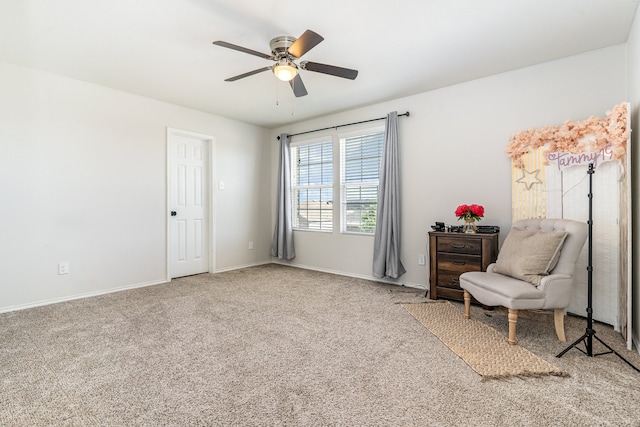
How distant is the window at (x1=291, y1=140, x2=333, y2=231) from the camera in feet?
16.3

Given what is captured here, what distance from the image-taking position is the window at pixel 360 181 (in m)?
4.44

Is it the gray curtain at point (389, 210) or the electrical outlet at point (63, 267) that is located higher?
the gray curtain at point (389, 210)

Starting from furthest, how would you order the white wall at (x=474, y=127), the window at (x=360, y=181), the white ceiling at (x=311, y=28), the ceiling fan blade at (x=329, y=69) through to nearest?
1. the window at (x=360, y=181)
2. the white wall at (x=474, y=127)
3. the ceiling fan blade at (x=329, y=69)
4. the white ceiling at (x=311, y=28)

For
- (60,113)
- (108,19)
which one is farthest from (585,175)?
(60,113)

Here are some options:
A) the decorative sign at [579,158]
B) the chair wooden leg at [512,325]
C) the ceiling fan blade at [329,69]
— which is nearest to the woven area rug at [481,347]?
the chair wooden leg at [512,325]

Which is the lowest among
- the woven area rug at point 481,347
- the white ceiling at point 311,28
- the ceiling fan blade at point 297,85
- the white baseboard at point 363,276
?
the woven area rug at point 481,347

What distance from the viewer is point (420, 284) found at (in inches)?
157

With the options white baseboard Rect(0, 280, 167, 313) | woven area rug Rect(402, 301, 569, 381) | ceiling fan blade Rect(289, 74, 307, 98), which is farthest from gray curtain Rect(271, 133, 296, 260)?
woven area rug Rect(402, 301, 569, 381)

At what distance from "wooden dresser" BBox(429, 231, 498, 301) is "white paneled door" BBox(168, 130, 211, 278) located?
11.1 ft

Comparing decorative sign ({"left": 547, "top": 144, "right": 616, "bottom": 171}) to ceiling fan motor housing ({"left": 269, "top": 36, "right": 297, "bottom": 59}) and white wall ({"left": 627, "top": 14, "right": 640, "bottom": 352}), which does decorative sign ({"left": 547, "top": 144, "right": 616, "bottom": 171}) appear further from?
ceiling fan motor housing ({"left": 269, "top": 36, "right": 297, "bottom": 59})

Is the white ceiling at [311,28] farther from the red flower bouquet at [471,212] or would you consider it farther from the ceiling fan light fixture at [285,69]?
the red flower bouquet at [471,212]

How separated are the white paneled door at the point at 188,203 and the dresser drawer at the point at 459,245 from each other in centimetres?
347

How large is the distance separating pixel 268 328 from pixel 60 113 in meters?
3.29

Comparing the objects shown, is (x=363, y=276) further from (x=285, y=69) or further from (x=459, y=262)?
(x=285, y=69)
